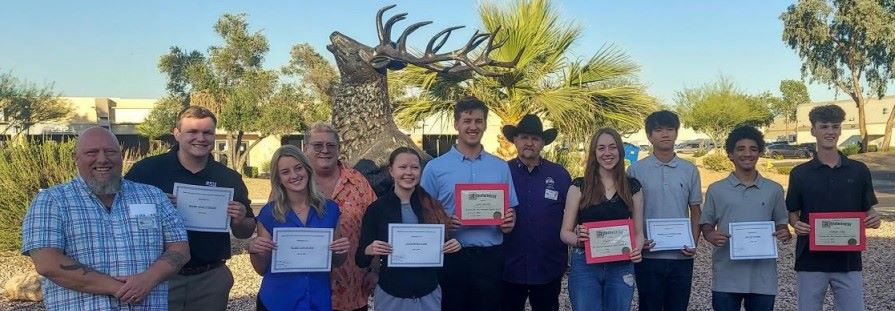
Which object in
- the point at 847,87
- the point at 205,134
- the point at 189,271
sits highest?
the point at 847,87

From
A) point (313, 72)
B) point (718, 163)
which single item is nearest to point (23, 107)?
point (313, 72)

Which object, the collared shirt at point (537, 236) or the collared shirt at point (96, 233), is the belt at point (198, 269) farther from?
the collared shirt at point (537, 236)

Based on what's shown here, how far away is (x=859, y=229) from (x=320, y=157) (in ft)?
9.81

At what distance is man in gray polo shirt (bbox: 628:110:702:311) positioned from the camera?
14.1ft

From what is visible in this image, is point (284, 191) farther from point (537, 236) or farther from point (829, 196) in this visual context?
point (829, 196)

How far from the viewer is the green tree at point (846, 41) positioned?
34.1 m

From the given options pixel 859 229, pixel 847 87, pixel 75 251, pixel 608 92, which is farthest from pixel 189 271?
pixel 847 87

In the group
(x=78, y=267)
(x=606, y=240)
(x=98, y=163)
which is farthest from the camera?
(x=606, y=240)

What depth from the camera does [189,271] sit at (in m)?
3.88

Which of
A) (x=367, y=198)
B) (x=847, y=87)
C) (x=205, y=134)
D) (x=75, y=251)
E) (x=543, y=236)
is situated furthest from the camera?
(x=847, y=87)

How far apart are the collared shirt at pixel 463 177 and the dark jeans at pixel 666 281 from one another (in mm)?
839

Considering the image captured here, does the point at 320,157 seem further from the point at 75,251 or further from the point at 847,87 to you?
the point at 847,87

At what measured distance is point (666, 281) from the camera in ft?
14.2

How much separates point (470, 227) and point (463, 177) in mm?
291
